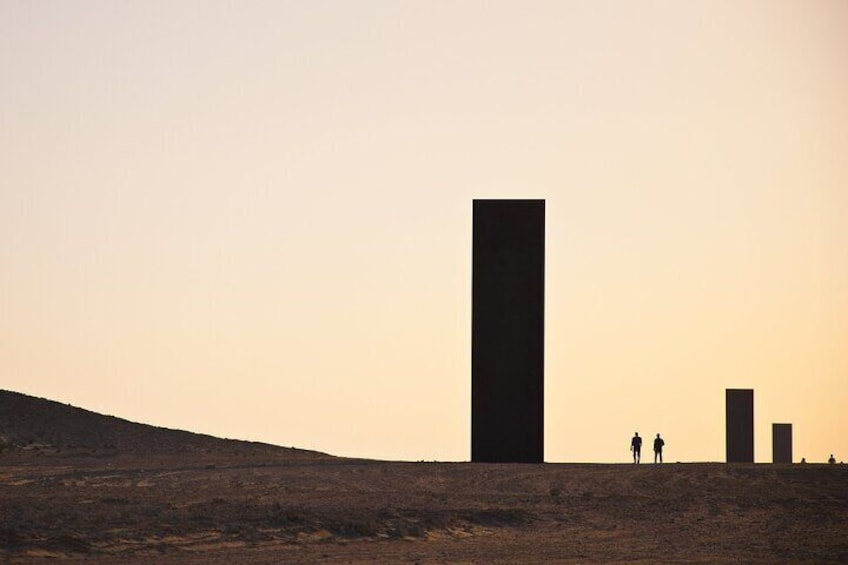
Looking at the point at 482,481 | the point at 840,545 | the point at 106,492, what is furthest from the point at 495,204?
the point at 840,545

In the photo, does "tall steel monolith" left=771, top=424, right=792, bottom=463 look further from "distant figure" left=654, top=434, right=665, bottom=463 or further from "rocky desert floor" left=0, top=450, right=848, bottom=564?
"rocky desert floor" left=0, top=450, right=848, bottom=564

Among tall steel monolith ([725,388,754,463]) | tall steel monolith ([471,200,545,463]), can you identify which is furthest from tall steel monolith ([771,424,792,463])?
tall steel monolith ([471,200,545,463])

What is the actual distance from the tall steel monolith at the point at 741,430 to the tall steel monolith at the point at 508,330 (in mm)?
13084

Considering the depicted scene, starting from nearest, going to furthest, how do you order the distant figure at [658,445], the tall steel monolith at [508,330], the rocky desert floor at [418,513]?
the rocky desert floor at [418,513], the tall steel monolith at [508,330], the distant figure at [658,445]

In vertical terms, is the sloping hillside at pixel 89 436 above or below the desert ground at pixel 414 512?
above

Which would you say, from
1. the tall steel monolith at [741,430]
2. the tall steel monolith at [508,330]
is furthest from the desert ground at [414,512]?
the tall steel monolith at [741,430]

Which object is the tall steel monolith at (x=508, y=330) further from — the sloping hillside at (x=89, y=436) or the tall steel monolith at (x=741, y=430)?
the tall steel monolith at (x=741, y=430)

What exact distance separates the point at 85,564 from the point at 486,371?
15117 mm

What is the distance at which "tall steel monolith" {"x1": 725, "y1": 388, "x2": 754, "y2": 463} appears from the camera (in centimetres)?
4906

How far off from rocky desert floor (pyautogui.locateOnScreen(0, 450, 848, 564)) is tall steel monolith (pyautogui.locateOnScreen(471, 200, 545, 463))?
0.93 metres

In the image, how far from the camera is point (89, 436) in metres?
51.9

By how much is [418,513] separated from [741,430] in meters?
21.7

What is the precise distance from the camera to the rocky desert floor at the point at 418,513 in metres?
24.7

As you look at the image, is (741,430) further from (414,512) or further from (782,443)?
(414,512)
